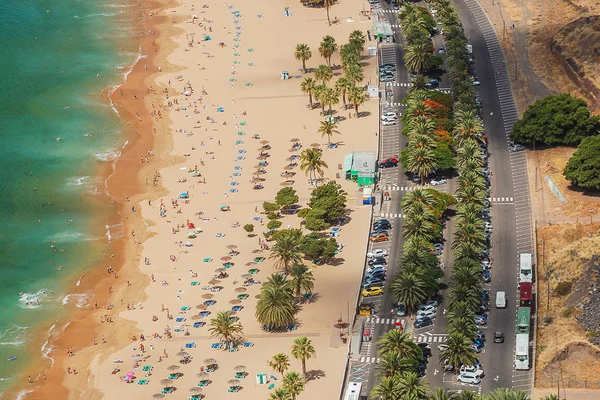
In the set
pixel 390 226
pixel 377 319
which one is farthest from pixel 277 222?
pixel 377 319

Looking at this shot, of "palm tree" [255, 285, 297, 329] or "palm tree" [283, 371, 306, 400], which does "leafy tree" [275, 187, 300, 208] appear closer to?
"palm tree" [255, 285, 297, 329]

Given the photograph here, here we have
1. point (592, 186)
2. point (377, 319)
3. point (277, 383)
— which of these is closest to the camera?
point (277, 383)

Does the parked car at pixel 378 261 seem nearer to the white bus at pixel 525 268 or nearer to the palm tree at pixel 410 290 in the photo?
the palm tree at pixel 410 290

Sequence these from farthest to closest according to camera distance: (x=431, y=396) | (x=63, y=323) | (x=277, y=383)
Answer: (x=63, y=323) < (x=277, y=383) < (x=431, y=396)

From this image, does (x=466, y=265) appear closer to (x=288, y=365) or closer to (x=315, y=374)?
(x=315, y=374)

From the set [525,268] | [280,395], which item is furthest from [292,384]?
[525,268]

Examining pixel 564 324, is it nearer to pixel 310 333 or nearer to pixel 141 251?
pixel 310 333
